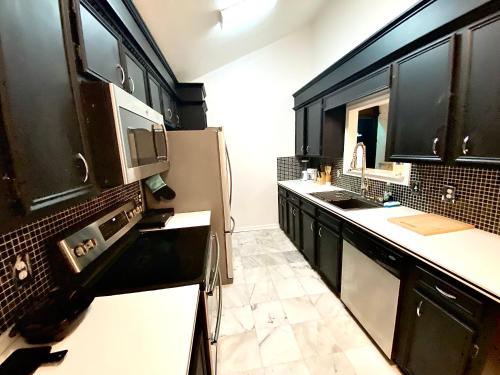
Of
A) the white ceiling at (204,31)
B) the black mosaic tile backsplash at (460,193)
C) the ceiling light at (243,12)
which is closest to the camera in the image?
the black mosaic tile backsplash at (460,193)

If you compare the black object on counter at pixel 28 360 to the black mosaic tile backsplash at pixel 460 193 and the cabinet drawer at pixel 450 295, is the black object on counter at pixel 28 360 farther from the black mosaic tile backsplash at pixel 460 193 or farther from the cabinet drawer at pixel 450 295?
the black mosaic tile backsplash at pixel 460 193

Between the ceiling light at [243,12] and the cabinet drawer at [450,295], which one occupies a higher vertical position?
the ceiling light at [243,12]

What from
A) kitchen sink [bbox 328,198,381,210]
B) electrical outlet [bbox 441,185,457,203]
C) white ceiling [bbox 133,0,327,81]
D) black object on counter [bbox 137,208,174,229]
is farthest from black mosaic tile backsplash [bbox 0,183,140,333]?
electrical outlet [bbox 441,185,457,203]

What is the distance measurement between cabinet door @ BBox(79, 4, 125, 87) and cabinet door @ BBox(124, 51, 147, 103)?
13cm

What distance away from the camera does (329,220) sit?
2.08 meters

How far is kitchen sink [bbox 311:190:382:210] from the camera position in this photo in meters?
2.20

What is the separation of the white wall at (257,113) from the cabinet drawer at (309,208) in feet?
4.12

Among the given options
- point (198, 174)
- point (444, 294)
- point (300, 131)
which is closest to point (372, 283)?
point (444, 294)

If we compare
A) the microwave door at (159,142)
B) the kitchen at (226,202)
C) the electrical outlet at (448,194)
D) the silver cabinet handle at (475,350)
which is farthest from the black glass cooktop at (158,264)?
the electrical outlet at (448,194)

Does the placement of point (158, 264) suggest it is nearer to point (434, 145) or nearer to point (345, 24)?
point (434, 145)

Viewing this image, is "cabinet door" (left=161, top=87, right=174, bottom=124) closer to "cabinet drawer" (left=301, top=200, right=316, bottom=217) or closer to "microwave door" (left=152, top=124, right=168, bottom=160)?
"microwave door" (left=152, top=124, right=168, bottom=160)

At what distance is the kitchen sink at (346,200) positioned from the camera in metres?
2.20

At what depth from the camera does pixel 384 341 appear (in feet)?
4.87

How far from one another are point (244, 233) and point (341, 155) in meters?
2.01
